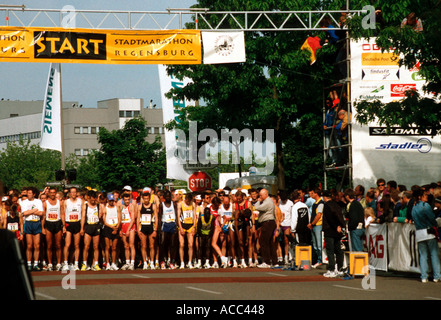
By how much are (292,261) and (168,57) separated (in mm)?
6907

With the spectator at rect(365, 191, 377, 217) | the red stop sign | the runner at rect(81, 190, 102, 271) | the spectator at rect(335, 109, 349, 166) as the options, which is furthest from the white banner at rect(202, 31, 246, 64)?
the red stop sign

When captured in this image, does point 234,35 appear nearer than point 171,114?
Yes

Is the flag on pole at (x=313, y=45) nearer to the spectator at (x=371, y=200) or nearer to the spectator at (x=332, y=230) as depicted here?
the spectator at (x=371, y=200)

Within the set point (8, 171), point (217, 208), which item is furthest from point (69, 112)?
point (217, 208)

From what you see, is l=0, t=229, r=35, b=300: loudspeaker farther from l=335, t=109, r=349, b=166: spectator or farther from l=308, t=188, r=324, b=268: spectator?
l=335, t=109, r=349, b=166: spectator

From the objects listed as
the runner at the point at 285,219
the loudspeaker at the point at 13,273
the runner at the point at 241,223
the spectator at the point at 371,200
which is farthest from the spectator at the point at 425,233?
the loudspeaker at the point at 13,273

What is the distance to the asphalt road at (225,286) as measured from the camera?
42.0 ft

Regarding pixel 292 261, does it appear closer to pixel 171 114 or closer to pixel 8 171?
pixel 171 114

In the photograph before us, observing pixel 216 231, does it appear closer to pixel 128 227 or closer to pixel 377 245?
pixel 128 227

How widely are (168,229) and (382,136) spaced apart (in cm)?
885

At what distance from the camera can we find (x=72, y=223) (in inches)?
763

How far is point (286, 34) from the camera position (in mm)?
32406

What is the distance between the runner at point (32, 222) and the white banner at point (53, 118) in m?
21.0

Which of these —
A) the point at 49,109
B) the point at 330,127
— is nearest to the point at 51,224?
the point at 330,127
